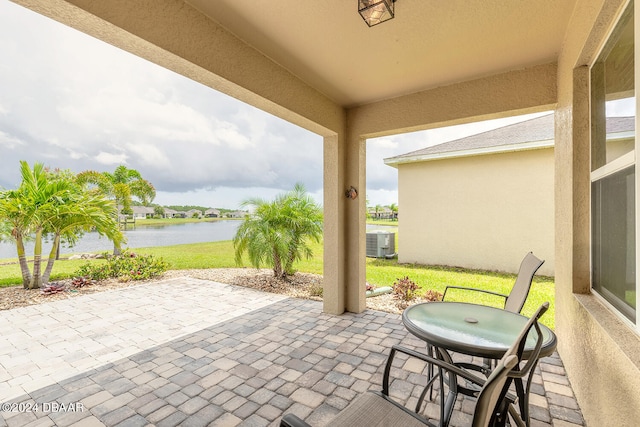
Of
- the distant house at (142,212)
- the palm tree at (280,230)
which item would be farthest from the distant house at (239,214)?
the distant house at (142,212)

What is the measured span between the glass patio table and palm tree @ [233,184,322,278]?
4.28 meters

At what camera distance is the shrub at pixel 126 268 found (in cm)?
657

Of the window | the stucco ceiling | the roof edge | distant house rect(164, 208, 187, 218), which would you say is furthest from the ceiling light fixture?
distant house rect(164, 208, 187, 218)

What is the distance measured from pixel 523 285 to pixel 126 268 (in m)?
8.32

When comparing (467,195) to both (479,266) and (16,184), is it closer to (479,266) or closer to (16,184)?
(479,266)

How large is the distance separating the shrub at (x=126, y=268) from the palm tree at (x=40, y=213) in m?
0.81

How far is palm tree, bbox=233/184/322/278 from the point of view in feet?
20.5

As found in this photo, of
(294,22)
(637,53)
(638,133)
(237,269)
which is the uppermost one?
(294,22)

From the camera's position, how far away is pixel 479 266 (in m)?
7.89

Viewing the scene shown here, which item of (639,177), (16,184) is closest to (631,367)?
(639,177)

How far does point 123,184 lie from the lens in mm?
11914

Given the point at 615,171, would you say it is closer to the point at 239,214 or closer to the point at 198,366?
the point at 198,366

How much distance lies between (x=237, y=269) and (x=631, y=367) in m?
8.31

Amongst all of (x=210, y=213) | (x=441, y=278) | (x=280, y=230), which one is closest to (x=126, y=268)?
(x=280, y=230)
